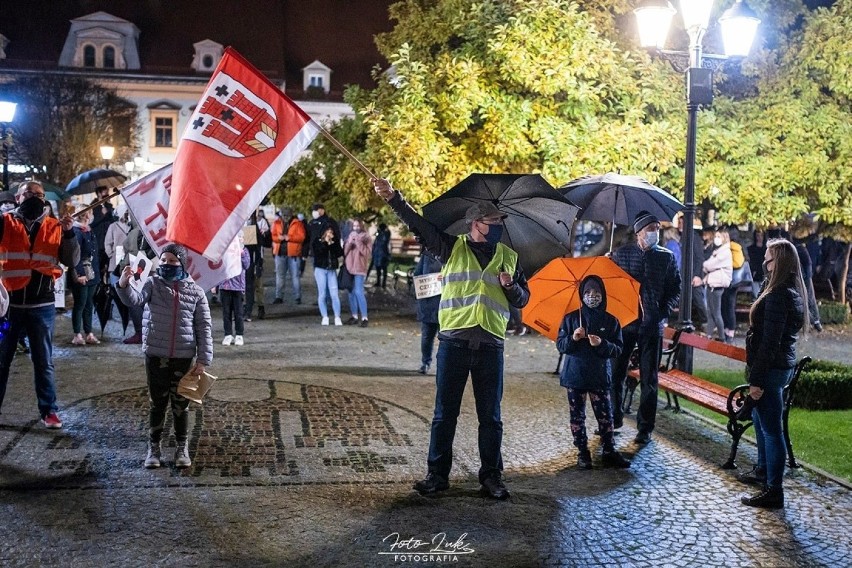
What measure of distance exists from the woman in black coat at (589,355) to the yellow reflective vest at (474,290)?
3.78ft

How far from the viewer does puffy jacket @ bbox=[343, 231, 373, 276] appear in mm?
15734

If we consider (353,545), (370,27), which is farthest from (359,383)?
(370,27)

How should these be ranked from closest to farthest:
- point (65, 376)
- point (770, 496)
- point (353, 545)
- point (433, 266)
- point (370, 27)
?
point (353, 545) → point (770, 496) → point (65, 376) → point (433, 266) → point (370, 27)

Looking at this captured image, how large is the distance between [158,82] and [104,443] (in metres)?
49.9

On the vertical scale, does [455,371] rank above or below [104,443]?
above

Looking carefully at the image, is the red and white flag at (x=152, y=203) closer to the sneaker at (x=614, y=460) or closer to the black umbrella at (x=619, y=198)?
the sneaker at (x=614, y=460)

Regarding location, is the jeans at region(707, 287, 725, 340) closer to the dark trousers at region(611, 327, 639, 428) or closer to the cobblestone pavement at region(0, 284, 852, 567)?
the cobblestone pavement at region(0, 284, 852, 567)

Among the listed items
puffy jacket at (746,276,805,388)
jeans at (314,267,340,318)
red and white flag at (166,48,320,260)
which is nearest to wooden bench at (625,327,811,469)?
puffy jacket at (746,276,805,388)

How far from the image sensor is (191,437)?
7840 mm

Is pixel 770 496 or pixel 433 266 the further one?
pixel 433 266

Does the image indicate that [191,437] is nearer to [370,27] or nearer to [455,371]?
[455,371]

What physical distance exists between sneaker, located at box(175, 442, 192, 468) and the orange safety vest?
6.60ft

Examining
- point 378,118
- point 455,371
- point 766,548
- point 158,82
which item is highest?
point 158,82

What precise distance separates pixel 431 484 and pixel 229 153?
2700 millimetres
